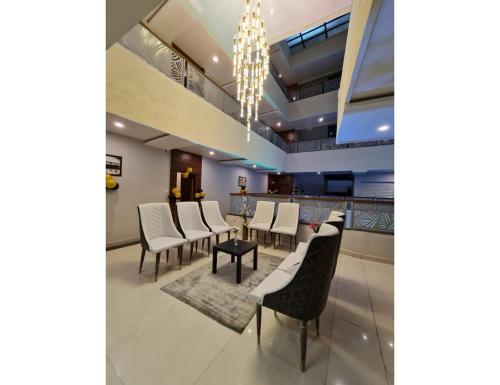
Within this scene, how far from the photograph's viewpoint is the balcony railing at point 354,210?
10.5 feet

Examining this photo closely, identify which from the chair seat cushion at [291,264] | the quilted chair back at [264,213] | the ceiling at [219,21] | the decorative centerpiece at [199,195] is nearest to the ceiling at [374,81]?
the ceiling at [219,21]

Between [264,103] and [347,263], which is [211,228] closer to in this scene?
[347,263]

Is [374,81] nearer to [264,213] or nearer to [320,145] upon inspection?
[264,213]

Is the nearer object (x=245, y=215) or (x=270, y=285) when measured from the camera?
(x=270, y=285)

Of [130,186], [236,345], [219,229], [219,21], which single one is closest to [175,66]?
[219,21]

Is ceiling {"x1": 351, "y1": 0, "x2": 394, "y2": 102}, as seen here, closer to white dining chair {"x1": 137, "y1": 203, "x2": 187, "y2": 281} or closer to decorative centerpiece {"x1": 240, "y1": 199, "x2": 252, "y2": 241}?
decorative centerpiece {"x1": 240, "y1": 199, "x2": 252, "y2": 241}

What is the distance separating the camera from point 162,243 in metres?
2.47

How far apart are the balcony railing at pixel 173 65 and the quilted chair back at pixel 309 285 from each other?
3.95 meters

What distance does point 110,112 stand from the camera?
2.48m

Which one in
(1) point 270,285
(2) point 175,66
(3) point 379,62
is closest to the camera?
(1) point 270,285

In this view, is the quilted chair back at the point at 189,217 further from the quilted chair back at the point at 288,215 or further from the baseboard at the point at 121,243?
the quilted chair back at the point at 288,215

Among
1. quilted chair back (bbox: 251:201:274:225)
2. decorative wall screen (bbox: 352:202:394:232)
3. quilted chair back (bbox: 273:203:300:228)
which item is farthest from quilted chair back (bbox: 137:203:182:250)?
decorative wall screen (bbox: 352:202:394:232)

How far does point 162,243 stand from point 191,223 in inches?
34.1

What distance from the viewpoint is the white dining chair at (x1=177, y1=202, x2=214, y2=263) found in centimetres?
297
